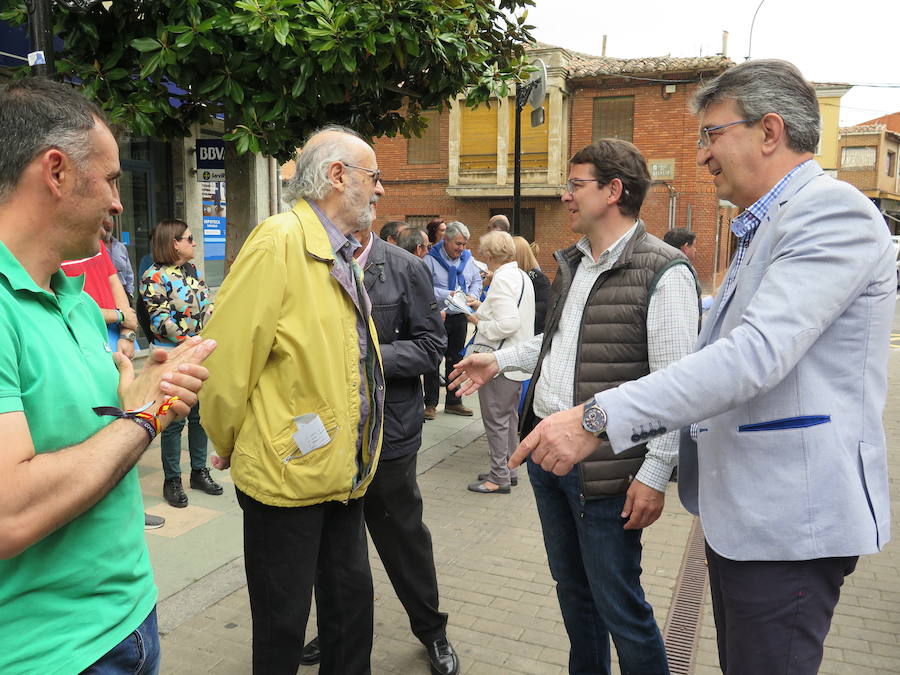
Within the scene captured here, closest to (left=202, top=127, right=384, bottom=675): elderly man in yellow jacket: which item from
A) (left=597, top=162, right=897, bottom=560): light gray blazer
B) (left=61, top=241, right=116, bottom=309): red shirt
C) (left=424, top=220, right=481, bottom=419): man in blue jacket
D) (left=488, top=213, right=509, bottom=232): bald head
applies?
(left=597, top=162, right=897, bottom=560): light gray blazer

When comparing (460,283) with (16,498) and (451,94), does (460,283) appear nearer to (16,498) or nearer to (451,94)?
(451,94)

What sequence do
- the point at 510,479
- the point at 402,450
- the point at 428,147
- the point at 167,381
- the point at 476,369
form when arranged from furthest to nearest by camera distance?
the point at 428,147 → the point at 510,479 → the point at 402,450 → the point at 476,369 → the point at 167,381

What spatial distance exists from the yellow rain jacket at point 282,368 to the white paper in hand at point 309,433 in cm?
2

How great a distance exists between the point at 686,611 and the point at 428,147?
25280mm

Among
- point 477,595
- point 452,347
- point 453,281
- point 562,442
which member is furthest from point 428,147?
point 562,442

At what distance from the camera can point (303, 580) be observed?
8.22 feet

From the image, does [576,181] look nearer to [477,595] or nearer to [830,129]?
[477,595]

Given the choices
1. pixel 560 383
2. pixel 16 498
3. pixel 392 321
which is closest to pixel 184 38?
pixel 392 321

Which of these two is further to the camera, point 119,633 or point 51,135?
point 119,633

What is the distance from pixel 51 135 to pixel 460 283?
23.8ft

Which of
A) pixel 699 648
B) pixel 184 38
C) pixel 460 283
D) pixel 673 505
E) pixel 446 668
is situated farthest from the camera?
pixel 460 283

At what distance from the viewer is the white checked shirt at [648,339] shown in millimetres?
2391

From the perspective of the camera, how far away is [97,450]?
4.48 feet

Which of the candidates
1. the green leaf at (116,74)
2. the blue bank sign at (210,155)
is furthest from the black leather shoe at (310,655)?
the blue bank sign at (210,155)
